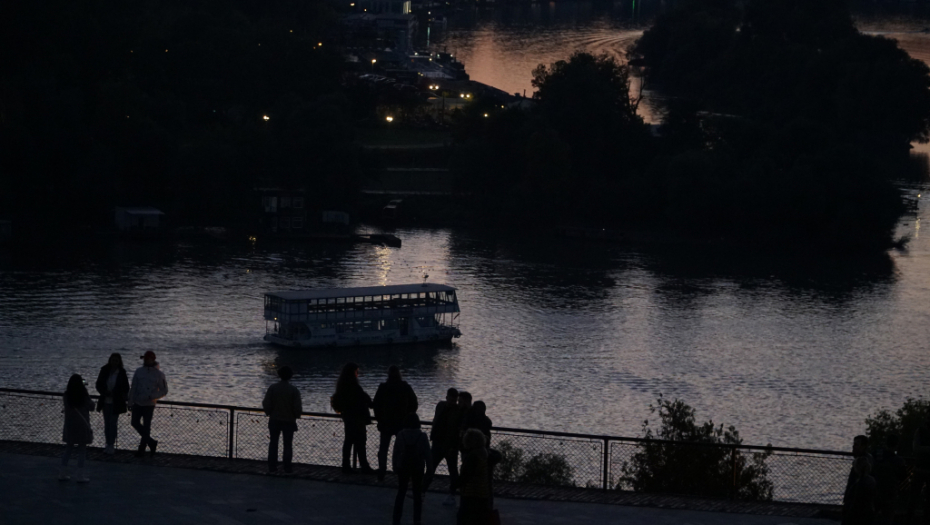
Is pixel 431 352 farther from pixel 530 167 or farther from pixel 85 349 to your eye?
pixel 530 167

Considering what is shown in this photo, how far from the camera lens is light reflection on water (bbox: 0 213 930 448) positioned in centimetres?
4103

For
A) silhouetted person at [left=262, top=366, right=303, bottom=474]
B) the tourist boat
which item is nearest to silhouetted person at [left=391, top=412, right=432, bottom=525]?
silhouetted person at [left=262, top=366, right=303, bottom=474]

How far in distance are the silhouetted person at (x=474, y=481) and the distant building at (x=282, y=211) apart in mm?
55181

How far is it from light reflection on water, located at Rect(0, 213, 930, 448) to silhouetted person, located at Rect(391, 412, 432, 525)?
22.7m

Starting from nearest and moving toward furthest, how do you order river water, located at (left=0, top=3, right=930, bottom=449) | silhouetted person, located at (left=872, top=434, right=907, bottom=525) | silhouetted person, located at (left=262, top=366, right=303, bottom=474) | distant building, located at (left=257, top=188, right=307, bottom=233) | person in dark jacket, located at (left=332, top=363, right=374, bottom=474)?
silhouetted person, located at (left=872, top=434, right=907, bottom=525), person in dark jacket, located at (left=332, top=363, right=374, bottom=474), silhouetted person, located at (left=262, top=366, right=303, bottom=474), river water, located at (left=0, top=3, right=930, bottom=449), distant building, located at (left=257, top=188, right=307, bottom=233)

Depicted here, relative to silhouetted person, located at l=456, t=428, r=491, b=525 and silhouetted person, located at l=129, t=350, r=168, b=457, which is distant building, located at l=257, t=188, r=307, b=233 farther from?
silhouetted person, located at l=456, t=428, r=491, b=525

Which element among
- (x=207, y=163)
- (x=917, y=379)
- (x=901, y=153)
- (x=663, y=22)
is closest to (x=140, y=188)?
(x=207, y=163)

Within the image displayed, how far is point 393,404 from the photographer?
53.2ft

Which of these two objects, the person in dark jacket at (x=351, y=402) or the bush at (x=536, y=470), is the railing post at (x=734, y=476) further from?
the person in dark jacket at (x=351, y=402)

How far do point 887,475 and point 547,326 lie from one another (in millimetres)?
35289

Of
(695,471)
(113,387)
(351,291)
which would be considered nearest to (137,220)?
(351,291)

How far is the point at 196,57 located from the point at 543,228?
24.9 meters

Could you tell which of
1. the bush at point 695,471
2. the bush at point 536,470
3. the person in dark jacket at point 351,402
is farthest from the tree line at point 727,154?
the person in dark jacket at point 351,402

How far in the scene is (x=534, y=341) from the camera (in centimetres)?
4772
